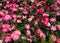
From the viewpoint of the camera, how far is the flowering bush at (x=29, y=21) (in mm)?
3146

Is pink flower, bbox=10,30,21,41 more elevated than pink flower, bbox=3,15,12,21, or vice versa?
pink flower, bbox=3,15,12,21

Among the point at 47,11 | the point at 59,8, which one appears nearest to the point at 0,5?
the point at 47,11

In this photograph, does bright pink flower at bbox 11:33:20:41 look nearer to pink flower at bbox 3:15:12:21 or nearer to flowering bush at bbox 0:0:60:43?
flowering bush at bbox 0:0:60:43

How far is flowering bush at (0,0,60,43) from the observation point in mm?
3146

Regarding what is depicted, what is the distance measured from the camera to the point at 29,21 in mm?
3588

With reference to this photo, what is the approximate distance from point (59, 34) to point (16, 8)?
1.04m

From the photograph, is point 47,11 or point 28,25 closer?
point 28,25

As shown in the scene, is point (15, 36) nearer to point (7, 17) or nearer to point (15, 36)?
point (15, 36)

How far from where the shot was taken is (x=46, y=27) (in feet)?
11.5

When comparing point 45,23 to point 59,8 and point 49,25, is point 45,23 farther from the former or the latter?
point 59,8

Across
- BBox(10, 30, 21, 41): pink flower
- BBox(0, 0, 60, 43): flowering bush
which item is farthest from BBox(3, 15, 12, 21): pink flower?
BBox(10, 30, 21, 41): pink flower

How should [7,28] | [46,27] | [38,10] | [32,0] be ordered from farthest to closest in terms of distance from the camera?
[32,0]
[38,10]
[46,27]
[7,28]

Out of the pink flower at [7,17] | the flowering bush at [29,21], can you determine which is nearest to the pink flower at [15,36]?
the flowering bush at [29,21]

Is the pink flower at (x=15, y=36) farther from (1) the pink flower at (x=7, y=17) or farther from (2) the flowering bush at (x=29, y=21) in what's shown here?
(1) the pink flower at (x=7, y=17)
